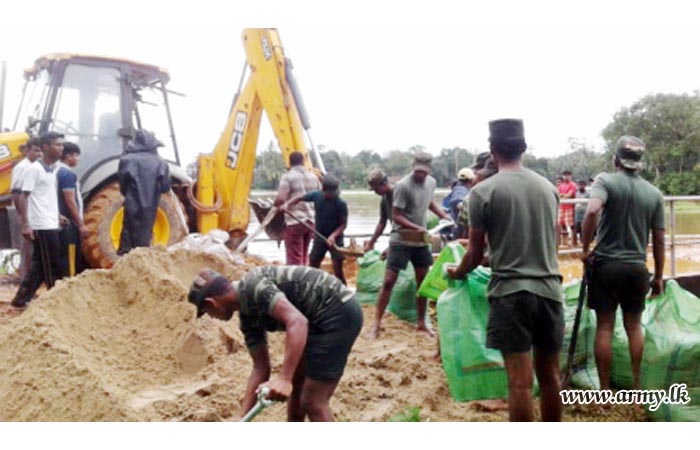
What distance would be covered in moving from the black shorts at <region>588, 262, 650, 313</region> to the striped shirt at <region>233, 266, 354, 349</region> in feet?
5.15

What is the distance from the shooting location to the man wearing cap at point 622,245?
3.66m

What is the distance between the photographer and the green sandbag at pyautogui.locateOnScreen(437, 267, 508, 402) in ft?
12.0

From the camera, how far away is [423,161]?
5246 mm

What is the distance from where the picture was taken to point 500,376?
369cm

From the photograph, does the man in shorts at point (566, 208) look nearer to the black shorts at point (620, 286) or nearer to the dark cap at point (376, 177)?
the dark cap at point (376, 177)

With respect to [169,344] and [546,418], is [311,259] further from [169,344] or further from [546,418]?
[546,418]

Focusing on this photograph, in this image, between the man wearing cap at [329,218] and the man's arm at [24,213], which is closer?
the man's arm at [24,213]

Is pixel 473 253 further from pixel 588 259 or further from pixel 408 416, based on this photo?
pixel 408 416

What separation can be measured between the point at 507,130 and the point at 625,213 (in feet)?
3.52

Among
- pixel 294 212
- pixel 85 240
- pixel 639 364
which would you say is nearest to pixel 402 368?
pixel 639 364

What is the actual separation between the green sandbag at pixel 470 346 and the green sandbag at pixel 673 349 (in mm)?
814

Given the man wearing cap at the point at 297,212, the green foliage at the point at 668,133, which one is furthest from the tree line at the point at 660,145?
the man wearing cap at the point at 297,212

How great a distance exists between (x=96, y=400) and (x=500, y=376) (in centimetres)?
216

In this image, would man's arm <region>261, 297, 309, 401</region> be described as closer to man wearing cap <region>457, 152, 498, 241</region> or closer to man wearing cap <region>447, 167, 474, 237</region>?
man wearing cap <region>457, 152, 498, 241</region>
